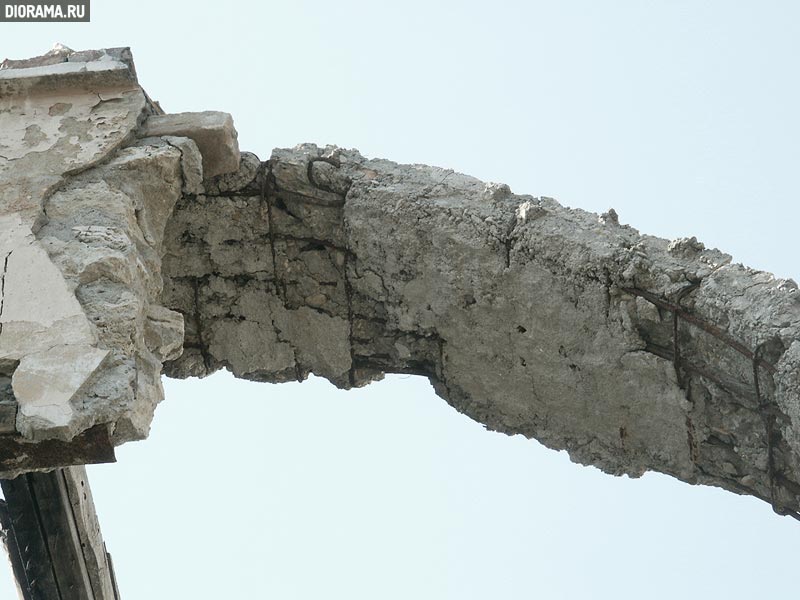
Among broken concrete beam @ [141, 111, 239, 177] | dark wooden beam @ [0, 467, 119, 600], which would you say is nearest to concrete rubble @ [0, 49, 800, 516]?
broken concrete beam @ [141, 111, 239, 177]

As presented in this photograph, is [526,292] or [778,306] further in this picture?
[526,292]

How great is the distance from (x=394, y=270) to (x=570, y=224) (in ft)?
2.25

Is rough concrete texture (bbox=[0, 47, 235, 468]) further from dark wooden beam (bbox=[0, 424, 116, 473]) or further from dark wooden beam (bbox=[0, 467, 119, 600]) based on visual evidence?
dark wooden beam (bbox=[0, 467, 119, 600])

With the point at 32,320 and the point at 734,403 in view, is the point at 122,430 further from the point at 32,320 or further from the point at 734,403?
the point at 734,403

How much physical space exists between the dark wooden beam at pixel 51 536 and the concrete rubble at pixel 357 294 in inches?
26.8

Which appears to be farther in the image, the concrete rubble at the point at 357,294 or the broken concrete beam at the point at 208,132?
the broken concrete beam at the point at 208,132

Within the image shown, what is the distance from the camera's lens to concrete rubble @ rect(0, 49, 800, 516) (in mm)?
Result: 4219

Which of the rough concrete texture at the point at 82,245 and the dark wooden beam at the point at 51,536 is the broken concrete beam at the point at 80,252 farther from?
the dark wooden beam at the point at 51,536

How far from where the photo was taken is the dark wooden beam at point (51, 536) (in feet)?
18.2

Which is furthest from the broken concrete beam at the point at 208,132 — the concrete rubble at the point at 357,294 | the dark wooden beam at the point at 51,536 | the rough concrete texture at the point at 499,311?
the dark wooden beam at the point at 51,536

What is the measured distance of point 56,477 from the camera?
18.2 feet

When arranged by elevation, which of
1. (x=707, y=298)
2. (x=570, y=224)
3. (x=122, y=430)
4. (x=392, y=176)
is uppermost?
(x=392, y=176)

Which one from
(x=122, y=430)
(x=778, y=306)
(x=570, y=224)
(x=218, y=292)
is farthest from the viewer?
(x=218, y=292)

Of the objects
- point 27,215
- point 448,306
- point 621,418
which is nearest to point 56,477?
point 27,215
